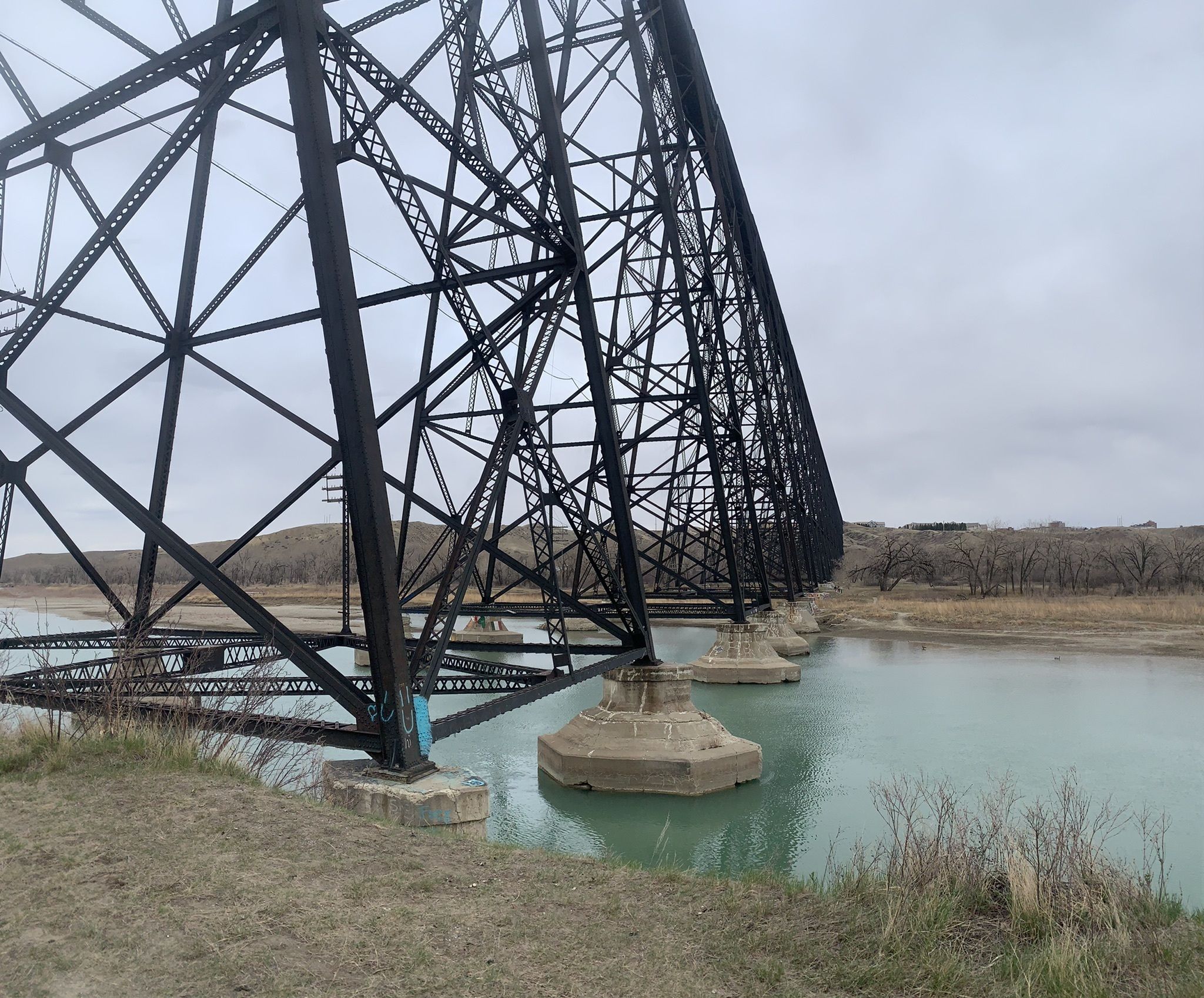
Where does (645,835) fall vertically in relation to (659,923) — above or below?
Answer: below

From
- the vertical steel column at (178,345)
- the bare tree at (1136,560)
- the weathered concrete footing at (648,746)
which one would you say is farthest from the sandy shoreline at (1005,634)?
the bare tree at (1136,560)

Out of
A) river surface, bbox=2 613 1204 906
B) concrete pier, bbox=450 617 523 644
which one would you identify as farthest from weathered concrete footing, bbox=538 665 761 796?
concrete pier, bbox=450 617 523 644

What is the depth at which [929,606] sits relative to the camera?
49.6 metres

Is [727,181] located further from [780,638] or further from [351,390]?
[351,390]

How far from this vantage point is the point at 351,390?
6.31 m

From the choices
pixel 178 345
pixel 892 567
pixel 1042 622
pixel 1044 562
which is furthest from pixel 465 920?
pixel 1044 562

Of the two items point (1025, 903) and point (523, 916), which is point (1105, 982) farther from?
point (523, 916)

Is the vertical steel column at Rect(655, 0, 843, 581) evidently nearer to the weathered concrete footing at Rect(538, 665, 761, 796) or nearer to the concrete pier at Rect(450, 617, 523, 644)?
the weathered concrete footing at Rect(538, 665, 761, 796)

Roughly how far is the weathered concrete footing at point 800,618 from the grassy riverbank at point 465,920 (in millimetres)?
31227

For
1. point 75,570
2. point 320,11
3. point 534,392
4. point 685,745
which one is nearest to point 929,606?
point 685,745

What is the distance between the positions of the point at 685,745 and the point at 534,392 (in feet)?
19.9

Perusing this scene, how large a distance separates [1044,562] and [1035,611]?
46.7 m

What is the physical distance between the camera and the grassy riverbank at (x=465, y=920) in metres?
3.27

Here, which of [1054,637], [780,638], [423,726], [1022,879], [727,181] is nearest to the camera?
[1022,879]
